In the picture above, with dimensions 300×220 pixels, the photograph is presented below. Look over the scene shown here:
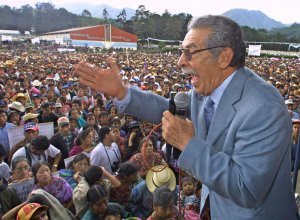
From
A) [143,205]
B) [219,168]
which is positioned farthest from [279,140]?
[143,205]

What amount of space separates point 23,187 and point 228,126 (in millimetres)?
2956

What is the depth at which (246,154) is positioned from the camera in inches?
46.9

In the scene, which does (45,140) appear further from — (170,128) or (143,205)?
(170,128)

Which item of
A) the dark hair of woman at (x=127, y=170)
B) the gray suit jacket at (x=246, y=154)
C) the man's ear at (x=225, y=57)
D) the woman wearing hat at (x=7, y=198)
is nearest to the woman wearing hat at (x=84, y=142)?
the dark hair of woman at (x=127, y=170)

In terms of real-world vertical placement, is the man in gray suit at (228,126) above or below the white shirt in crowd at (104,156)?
above

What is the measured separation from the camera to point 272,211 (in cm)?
138

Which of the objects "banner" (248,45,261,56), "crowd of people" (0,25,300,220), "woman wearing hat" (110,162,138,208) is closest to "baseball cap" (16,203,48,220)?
"crowd of people" (0,25,300,220)

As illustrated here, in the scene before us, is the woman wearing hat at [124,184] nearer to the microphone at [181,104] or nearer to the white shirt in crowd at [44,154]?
the white shirt in crowd at [44,154]

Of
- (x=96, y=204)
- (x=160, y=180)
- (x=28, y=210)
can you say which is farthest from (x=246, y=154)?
(x=160, y=180)

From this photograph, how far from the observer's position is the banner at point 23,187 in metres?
3.60

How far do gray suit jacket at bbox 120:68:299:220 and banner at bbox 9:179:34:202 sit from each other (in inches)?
107

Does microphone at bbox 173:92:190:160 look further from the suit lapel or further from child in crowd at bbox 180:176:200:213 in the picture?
child in crowd at bbox 180:176:200:213

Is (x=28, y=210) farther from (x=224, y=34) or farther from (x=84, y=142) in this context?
(x=224, y=34)

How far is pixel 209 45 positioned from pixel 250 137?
0.43 m
